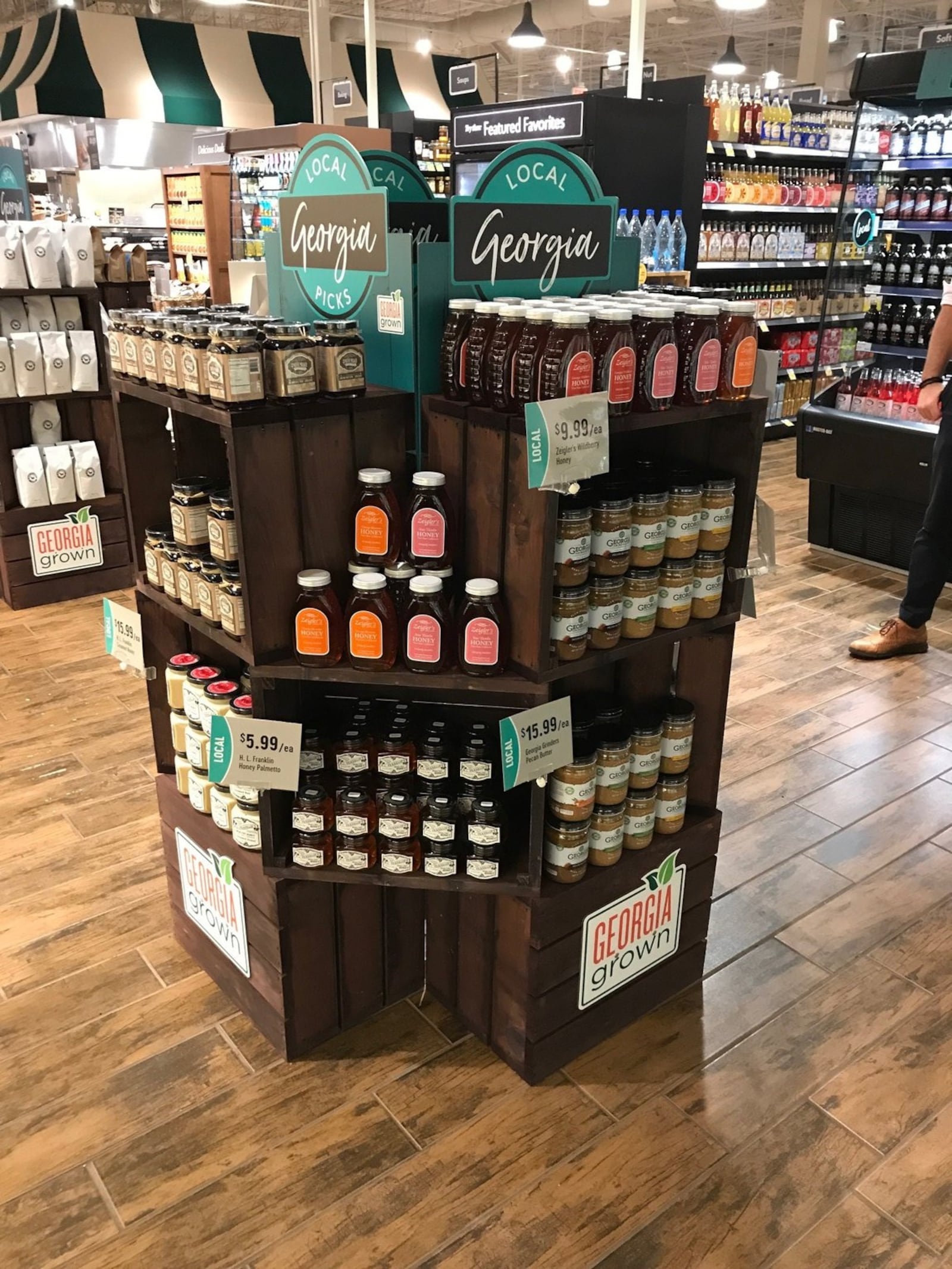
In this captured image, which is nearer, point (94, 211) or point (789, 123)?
point (789, 123)

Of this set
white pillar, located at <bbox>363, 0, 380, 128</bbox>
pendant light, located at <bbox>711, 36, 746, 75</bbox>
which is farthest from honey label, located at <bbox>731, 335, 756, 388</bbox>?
pendant light, located at <bbox>711, 36, 746, 75</bbox>

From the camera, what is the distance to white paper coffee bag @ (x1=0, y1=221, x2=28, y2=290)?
4594mm

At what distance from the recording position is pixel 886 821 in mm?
3219

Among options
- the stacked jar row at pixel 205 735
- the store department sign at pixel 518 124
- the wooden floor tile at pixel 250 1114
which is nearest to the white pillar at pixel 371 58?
the store department sign at pixel 518 124

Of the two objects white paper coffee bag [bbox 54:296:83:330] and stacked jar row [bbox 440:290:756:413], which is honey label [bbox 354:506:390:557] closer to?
stacked jar row [bbox 440:290:756:413]

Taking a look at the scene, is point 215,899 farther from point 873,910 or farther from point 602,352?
point 873,910

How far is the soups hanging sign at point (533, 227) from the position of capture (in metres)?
1.90

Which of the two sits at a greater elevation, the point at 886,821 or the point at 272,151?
the point at 272,151

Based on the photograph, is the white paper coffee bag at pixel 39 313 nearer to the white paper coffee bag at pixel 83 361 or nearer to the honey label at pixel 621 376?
the white paper coffee bag at pixel 83 361

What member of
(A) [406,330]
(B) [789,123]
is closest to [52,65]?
(B) [789,123]

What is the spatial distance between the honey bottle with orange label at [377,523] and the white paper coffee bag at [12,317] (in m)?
3.67

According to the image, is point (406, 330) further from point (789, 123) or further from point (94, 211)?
point (94, 211)

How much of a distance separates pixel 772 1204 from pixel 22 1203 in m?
1.43

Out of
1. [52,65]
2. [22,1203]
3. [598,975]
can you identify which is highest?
[52,65]
